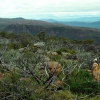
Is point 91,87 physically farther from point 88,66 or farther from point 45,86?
point 88,66

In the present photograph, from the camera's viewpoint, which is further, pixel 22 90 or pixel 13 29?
pixel 13 29

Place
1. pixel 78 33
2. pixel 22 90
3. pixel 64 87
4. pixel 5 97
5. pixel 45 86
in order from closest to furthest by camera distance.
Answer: pixel 5 97 → pixel 22 90 → pixel 45 86 → pixel 64 87 → pixel 78 33

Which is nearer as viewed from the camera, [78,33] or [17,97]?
[17,97]

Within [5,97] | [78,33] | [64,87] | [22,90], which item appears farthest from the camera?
[78,33]

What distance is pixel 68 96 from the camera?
4824 millimetres

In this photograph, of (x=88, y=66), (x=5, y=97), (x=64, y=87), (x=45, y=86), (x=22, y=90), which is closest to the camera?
(x=5, y=97)

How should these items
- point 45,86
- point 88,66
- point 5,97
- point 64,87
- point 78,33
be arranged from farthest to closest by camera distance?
point 78,33
point 88,66
point 64,87
point 45,86
point 5,97

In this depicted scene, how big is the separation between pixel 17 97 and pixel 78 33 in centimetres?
17750

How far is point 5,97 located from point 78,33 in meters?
178

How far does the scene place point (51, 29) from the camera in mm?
186500

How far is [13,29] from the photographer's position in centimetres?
18200

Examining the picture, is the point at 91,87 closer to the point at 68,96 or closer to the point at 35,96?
the point at 68,96

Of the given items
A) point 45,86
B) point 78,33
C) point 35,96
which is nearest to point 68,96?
point 45,86

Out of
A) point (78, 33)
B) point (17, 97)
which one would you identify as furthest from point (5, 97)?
point (78, 33)
